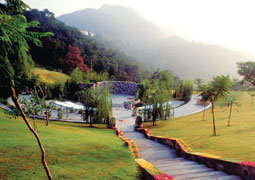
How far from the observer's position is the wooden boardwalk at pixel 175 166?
12.2 ft

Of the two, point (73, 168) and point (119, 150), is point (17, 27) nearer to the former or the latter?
point (73, 168)

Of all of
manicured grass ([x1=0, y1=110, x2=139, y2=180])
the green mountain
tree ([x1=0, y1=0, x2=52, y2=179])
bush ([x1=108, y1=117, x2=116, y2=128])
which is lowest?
bush ([x1=108, y1=117, x2=116, y2=128])

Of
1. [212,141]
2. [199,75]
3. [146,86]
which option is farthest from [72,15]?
[212,141]

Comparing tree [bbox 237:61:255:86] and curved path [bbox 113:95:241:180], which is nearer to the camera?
curved path [bbox 113:95:241:180]

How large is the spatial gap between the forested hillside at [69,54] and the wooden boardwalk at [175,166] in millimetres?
28709

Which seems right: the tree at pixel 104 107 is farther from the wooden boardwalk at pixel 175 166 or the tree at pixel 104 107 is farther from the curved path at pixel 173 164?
the wooden boardwalk at pixel 175 166

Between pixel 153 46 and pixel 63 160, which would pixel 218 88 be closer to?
pixel 63 160

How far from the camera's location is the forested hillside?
34719 mm

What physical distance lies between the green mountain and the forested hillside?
2240cm

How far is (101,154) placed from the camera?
4.75m

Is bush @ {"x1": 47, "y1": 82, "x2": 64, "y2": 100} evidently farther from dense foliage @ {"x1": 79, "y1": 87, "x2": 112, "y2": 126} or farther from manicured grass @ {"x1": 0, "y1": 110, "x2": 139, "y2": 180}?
manicured grass @ {"x1": 0, "y1": 110, "x2": 139, "y2": 180}

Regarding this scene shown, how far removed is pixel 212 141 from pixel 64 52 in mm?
35304

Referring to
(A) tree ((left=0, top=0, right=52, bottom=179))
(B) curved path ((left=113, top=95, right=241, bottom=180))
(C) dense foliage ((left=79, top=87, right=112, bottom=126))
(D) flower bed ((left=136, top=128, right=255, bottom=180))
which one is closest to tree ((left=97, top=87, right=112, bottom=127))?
(C) dense foliage ((left=79, top=87, right=112, bottom=126))

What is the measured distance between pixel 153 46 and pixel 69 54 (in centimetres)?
8031
